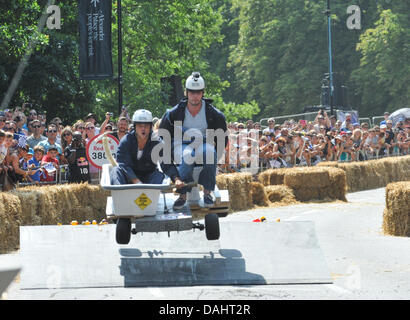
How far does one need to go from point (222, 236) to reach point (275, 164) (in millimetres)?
12219

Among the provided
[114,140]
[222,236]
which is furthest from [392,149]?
[222,236]

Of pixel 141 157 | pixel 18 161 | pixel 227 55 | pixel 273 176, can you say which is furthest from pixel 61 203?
pixel 227 55

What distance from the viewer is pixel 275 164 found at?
24.7 meters

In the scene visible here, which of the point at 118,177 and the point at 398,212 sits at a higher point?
the point at 118,177

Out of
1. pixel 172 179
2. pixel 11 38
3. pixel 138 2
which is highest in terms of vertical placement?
pixel 138 2

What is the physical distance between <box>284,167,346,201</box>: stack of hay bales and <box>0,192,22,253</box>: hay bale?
10.8 meters

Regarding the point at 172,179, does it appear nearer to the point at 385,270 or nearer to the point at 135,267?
the point at 135,267

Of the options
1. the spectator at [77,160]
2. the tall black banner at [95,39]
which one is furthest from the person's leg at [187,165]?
the tall black banner at [95,39]

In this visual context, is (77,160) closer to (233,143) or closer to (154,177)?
(154,177)

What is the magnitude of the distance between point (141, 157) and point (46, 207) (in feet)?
11.9

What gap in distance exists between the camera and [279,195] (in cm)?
2309

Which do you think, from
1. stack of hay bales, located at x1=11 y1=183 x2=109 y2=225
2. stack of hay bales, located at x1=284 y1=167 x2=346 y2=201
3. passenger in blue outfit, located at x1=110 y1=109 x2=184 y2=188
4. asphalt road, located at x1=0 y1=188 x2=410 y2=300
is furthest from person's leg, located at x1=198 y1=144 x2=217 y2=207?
stack of hay bales, located at x1=284 y1=167 x2=346 y2=201

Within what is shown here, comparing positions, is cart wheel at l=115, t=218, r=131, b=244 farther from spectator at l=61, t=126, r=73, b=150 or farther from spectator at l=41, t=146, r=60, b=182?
spectator at l=61, t=126, r=73, b=150

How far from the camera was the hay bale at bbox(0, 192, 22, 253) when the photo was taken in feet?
44.4
